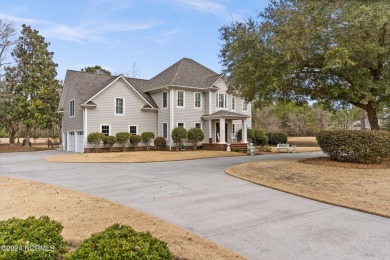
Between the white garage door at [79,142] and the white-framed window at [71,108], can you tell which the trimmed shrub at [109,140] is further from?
the white-framed window at [71,108]

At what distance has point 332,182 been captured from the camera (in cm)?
934

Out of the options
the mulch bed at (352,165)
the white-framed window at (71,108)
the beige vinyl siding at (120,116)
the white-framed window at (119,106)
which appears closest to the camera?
the mulch bed at (352,165)

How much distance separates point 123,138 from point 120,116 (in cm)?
223

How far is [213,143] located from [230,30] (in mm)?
14131

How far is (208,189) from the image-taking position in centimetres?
865

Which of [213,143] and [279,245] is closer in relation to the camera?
[279,245]

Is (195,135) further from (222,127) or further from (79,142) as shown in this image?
(79,142)

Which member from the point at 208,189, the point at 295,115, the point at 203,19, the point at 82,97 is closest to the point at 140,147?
the point at 82,97

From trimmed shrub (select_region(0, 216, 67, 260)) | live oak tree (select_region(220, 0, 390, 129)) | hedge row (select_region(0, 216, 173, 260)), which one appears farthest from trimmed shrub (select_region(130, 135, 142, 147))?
hedge row (select_region(0, 216, 173, 260))

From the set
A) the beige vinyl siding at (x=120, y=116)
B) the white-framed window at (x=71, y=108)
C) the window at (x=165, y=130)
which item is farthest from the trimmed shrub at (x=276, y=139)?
the white-framed window at (x=71, y=108)

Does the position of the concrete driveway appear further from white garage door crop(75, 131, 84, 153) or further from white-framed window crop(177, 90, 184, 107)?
white-framed window crop(177, 90, 184, 107)

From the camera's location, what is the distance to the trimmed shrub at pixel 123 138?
24250mm

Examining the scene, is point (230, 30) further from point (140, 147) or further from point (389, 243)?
point (140, 147)

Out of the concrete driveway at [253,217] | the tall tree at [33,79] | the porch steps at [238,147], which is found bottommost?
the concrete driveway at [253,217]
